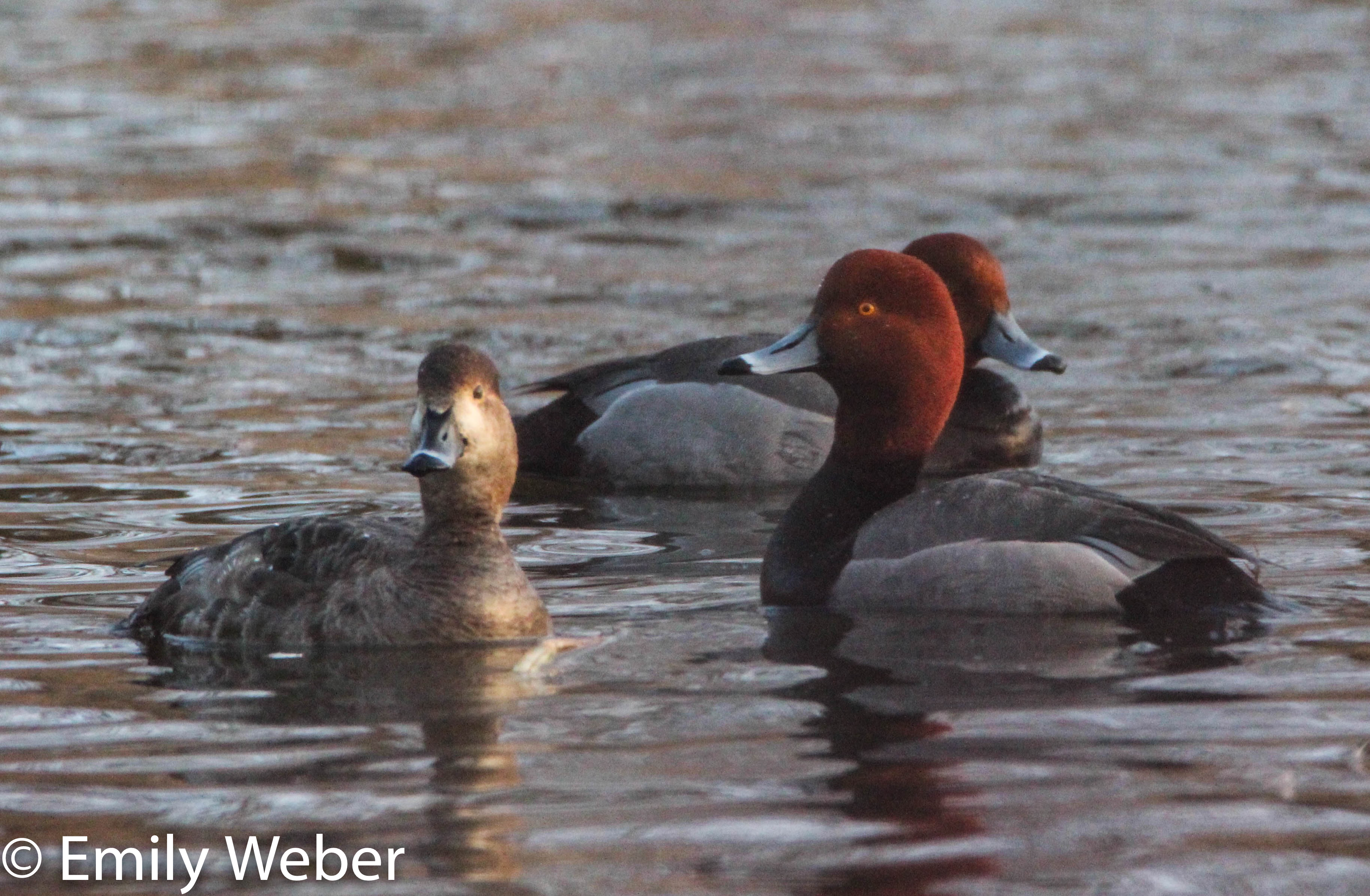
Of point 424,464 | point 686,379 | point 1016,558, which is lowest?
point 1016,558

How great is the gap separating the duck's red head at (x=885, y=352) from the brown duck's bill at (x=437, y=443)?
157 centimetres

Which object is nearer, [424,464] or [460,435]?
[424,464]

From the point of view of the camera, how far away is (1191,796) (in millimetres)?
5008

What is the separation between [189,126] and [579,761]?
49.9ft

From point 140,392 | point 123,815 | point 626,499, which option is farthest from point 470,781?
point 140,392

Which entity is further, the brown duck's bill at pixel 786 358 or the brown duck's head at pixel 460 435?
the brown duck's bill at pixel 786 358

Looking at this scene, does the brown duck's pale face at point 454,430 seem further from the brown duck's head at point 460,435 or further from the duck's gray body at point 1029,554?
the duck's gray body at point 1029,554

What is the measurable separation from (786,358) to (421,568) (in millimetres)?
1578

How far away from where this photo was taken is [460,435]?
20.3ft

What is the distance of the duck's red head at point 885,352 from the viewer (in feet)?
23.8

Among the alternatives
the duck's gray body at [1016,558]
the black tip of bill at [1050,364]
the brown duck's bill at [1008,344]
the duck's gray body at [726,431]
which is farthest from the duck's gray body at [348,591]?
the brown duck's bill at [1008,344]

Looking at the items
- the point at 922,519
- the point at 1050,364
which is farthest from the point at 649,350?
the point at 922,519

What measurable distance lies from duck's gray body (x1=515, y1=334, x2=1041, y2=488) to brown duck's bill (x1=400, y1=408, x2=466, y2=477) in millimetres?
3326

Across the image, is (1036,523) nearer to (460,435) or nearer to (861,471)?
(861,471)
